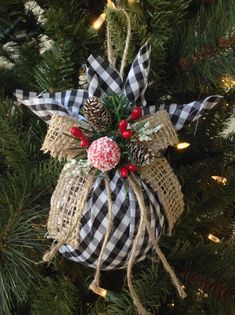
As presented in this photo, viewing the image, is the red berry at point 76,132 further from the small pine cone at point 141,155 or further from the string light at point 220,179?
the string light at point 220,179

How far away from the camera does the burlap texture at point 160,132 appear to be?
0.38m

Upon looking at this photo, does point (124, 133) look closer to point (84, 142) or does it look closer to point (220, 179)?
point (84, 142)

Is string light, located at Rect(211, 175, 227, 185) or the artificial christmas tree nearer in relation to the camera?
the artificial christmas tree

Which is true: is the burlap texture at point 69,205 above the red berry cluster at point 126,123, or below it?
below

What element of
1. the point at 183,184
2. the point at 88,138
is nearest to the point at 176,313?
the point at 183,184

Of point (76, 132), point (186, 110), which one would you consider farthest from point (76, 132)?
point (186, 110)

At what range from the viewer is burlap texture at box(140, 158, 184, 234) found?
386mm

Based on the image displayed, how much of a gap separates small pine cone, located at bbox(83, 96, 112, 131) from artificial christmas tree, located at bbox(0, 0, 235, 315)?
0.21 ft

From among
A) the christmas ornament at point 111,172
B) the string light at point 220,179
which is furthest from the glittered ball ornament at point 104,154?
the string light at point 220,179

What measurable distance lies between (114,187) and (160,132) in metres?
0.07

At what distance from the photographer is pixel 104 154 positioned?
1.17 feet

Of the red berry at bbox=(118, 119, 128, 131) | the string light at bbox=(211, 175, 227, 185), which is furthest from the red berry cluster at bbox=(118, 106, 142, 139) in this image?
the string light at bbox=(211, 175, 227, 185)

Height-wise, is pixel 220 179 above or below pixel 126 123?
below

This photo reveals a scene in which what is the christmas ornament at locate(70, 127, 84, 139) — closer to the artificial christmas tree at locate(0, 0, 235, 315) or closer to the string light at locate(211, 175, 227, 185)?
the artificial christmas tree at locate(0, 0, 235, 315)
